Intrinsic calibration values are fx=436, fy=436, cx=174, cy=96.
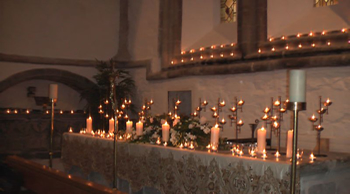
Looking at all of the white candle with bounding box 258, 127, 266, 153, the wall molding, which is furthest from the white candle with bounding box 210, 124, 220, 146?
the wall molding

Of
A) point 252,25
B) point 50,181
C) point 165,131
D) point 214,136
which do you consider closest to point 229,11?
point 252,25

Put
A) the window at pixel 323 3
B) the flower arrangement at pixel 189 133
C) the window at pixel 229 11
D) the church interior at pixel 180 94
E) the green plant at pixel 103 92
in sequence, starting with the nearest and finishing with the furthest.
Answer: the church interior at pixel 180 94 < the flower arrangement at pixel 189 133 < the window at pixel 323 3 < the window at pixel 229 11 < the green plant at pixel 103 92

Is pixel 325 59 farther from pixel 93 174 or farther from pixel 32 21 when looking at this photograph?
pixel 32 21

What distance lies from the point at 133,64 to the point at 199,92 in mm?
3095

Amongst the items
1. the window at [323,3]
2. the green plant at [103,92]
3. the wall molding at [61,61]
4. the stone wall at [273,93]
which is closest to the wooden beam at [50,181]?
the stone wall at [273,93]

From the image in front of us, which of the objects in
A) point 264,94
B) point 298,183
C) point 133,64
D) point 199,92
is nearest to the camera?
point 298,183

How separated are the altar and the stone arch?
517 cm

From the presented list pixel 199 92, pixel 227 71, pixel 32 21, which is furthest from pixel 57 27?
pixel 227 71

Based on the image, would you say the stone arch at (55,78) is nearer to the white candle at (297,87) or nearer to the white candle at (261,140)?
the white candle at (261,140)

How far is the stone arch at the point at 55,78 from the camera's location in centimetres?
1043

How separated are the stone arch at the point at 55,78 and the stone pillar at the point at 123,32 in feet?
3.85

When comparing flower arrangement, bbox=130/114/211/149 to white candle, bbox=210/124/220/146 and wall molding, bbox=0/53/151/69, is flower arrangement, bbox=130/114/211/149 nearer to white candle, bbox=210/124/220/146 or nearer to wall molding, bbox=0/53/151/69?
white candle, bbox=210/124/220/146

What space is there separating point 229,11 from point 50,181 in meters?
7.38

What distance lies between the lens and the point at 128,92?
37.0 ft
